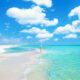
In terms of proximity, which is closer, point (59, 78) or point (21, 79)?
point (21, 79)

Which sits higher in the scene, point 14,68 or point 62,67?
point 14,68

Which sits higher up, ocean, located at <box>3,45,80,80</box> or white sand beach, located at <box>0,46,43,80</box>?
white sand beach, located at <box>0,46,43,80</box>

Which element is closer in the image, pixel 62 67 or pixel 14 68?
pixel 14 68

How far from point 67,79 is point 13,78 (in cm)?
350

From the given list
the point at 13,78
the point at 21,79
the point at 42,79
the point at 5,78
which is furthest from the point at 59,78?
the point at 5,78

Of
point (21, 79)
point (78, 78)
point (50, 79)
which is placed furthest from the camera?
point (78, 78)

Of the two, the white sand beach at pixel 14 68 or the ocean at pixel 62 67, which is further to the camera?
the ocean at pixel 62 67

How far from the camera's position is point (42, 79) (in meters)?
4.99

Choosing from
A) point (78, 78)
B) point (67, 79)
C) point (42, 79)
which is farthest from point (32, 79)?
point (78, 78)

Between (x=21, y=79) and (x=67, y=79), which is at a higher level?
(x=21, y=79)

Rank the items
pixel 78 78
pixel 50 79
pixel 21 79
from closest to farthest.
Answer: pixel 21 79
pixel 50 79
pixel 78 78

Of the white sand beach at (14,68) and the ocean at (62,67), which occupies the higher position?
the white sand beach at (14,68)

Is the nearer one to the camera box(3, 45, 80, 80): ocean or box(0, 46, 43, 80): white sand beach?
box(0, 46, 43, 80): white sand beach

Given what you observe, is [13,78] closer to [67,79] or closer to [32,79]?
[32,79]
